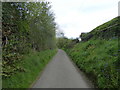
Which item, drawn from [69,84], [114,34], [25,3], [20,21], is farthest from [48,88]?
[114,34]

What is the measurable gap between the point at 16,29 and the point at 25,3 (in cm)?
211

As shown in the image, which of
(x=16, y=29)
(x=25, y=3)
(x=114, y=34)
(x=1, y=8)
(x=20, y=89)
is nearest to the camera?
(x=1, y=8)

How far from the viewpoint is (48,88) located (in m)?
5.44

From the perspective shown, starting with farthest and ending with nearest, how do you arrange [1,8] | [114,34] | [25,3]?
[114,34], [25,3], [1,8]

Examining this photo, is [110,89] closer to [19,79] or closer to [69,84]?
[69,84]

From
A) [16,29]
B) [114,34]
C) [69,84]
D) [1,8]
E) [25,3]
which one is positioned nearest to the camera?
[1,8]

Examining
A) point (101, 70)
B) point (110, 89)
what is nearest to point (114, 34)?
point (101, 70)

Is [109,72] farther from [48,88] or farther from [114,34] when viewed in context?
[114,34]

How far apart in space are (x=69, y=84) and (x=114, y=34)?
7.00m

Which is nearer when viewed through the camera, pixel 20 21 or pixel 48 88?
pixel 48 88

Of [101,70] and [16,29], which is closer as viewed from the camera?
[101,70]

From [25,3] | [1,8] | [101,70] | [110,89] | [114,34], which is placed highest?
[25,3]

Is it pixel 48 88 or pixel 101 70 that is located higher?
pixel 101 70

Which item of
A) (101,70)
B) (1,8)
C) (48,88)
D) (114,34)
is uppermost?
(1,8)
